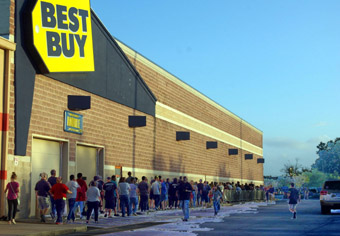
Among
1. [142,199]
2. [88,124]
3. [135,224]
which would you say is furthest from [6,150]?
[142,199]

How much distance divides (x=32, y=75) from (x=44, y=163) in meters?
3.82

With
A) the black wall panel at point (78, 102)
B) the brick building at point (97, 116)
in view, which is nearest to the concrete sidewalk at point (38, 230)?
the brick building at point (97, 116)

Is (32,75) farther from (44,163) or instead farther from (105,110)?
(105,110)

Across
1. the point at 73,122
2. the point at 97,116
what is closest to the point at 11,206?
the point at 73,122

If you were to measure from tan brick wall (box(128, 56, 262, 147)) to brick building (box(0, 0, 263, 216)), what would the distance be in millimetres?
85

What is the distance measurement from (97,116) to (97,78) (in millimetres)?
1934

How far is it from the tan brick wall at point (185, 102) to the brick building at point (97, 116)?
85mm

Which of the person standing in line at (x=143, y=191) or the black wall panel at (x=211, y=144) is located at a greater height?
the black wall panel at (x=211, y=144)

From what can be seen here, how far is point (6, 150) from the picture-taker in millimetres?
21500

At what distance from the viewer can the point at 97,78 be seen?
1172 inches

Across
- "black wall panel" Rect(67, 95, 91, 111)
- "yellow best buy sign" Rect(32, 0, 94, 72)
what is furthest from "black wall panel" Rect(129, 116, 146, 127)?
"black wall panel" Rect(67, 95, 91, 111)

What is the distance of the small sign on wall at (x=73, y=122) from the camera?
86.0ft

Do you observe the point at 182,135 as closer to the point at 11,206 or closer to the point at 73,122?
the point at 73,122

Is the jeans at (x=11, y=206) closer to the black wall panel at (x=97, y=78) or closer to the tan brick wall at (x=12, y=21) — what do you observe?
the black wall panel at (x=97, y=78)
